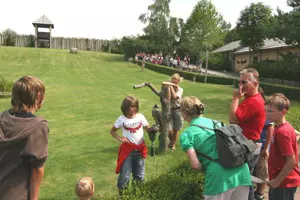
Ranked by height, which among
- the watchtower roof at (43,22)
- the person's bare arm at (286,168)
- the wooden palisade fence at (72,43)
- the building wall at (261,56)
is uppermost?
the watchtower roof at (43,22)

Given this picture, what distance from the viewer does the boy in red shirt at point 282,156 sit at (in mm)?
3434

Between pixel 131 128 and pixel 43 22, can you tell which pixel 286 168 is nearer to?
pixel 131 128

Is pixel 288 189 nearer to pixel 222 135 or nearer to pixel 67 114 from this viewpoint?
pixel 222 135

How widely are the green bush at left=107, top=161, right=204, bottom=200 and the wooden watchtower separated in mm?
50697

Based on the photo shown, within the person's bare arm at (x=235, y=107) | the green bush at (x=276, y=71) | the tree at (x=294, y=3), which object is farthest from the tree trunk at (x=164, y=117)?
the green bush at (x=276, y=71)

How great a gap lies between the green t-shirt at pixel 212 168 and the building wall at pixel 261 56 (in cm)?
3213

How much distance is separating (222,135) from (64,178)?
4120mm

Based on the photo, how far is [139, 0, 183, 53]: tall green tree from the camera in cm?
5375

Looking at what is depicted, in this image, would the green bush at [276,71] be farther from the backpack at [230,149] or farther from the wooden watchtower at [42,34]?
the wooden watchtower at [42,34]

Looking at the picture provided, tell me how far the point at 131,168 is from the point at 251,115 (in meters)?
2.01

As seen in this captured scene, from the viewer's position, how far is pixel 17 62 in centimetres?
3516

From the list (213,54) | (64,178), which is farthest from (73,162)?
(213,54)

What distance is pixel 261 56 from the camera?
1609 inches

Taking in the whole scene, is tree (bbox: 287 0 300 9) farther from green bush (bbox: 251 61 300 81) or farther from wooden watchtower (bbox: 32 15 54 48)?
wooden watchtower (bbox: 32 15 54 48)
